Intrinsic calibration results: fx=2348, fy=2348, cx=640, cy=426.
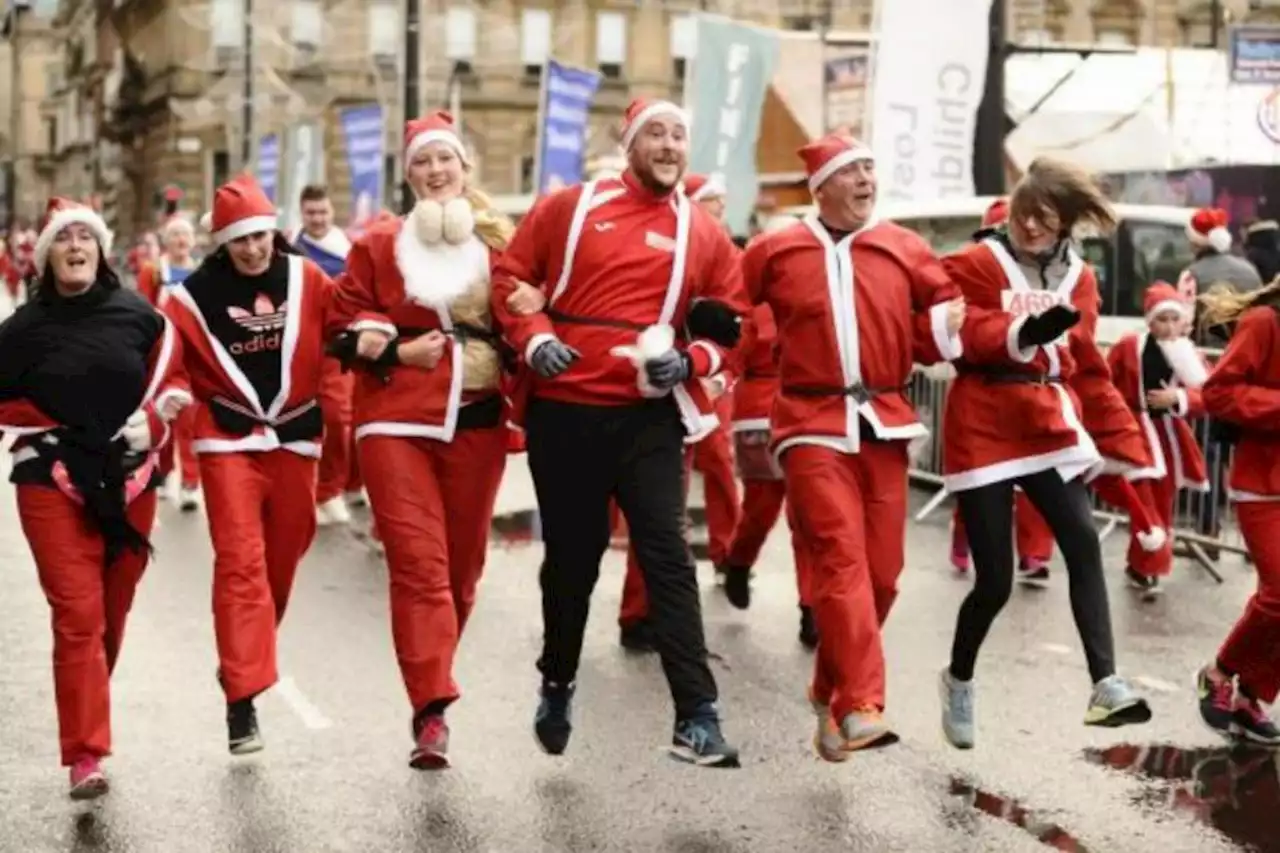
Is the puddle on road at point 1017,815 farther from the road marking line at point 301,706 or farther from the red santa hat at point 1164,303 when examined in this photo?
the red santa hat at point 1164,303

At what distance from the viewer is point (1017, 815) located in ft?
22.7

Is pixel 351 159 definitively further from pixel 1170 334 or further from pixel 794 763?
pixel 794 763

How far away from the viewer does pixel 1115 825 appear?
679cm

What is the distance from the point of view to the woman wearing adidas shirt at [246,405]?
7.44 m

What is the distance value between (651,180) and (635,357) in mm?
558

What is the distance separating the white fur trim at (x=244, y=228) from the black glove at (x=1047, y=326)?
241cm

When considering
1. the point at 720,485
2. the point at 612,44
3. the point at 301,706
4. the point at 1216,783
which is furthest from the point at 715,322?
the point at 612,44

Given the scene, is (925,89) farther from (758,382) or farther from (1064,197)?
(1064,197)

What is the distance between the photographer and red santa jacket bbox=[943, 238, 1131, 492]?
24.2ft

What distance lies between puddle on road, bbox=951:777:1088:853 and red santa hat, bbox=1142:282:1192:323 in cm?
505

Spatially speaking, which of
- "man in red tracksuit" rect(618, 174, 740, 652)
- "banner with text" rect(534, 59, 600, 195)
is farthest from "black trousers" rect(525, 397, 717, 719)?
"banner with text" rect(534, 59, 600, 195)

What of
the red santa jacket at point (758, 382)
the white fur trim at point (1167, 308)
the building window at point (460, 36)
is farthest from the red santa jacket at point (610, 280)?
the building window at point (460, 36)

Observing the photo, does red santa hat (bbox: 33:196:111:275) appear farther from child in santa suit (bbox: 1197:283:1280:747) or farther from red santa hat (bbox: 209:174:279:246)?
child in santa suit (bbox: 1197:283:1280:747)

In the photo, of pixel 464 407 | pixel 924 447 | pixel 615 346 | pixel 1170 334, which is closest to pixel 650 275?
pixel 615 346
